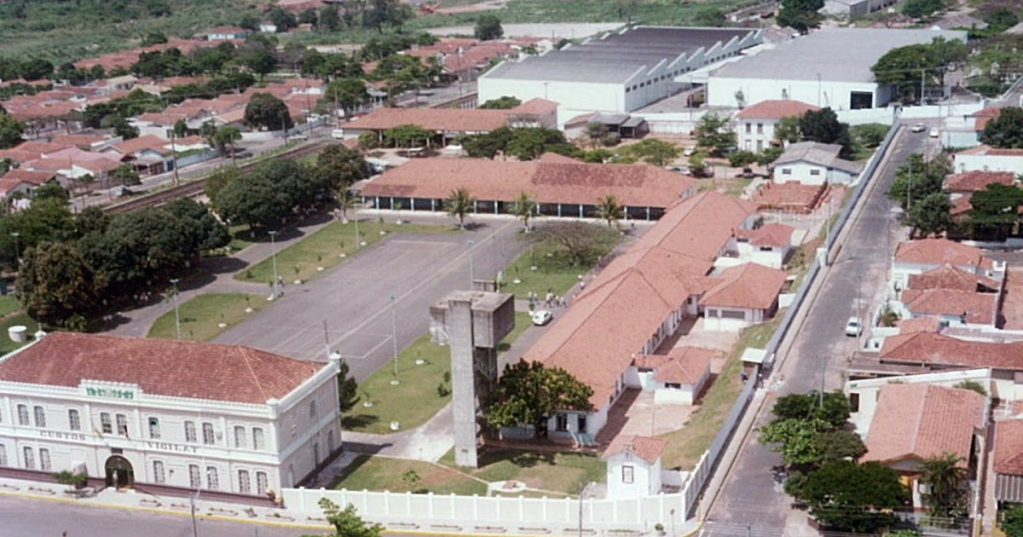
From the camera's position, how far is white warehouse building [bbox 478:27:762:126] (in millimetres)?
109875

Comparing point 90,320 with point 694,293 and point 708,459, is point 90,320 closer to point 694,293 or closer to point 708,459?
point 694,293

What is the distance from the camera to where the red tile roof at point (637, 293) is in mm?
50625

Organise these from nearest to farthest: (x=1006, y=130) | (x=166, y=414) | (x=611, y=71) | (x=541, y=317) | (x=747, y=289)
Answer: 1. (x=166, y=414)
2. (x=747, y=289)
3. (x=541, y=317)
4. (x=1006, y=130)
5. (x=611, y=71)

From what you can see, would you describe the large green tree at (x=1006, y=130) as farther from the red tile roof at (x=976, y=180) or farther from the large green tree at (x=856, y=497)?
the large green tree at (x=856, y=497)

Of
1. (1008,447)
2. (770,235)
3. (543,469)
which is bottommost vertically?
(543,469)

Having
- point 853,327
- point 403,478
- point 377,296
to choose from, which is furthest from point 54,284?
point 853,327

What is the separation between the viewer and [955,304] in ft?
180

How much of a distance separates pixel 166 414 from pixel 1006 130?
64203mm

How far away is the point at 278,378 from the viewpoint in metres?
43.5

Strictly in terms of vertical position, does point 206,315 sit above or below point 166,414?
below

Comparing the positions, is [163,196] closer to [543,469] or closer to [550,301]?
[550,301]

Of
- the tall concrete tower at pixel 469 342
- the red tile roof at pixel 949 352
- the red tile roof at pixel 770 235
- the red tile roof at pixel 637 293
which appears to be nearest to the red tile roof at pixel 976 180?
the red tile roof at pixel 770 235

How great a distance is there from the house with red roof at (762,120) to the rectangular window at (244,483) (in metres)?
64.4

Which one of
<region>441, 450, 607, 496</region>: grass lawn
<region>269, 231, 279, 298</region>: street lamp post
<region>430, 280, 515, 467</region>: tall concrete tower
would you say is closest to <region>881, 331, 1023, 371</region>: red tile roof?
<region>441, 450, 607, 496</region>: grass lawn
